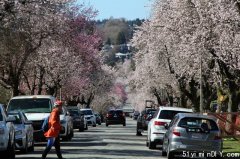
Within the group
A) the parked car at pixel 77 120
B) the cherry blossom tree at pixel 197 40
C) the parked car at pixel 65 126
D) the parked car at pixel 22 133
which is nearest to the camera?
the parked car at pixel 22 133

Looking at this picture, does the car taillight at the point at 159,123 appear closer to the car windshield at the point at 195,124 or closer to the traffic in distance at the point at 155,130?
the traffic in distance at the point at 155,130

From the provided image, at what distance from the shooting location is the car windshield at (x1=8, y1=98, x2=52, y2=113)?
28.8 metres

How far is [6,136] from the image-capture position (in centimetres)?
1981

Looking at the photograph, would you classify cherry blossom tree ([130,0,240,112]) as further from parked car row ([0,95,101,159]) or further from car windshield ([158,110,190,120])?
parked car row ([0,95,101,159])

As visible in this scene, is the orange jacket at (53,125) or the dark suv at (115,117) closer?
the orange jacket at (53,125)

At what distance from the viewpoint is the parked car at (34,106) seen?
93.6 feet

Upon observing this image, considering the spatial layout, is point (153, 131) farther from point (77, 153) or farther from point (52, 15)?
point (52, 15)

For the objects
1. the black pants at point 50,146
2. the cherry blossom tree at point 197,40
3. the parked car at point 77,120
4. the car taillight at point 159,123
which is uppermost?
the cherry blossom tree at point 197,40

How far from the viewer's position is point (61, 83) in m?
Result: 61.0

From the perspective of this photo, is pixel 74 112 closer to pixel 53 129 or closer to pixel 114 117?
pixel 114 117

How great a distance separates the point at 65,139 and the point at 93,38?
33.3 m

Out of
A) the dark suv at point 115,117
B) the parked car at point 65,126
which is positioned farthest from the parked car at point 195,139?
the dark suv at point 115,117

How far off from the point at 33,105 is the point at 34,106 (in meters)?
0.06

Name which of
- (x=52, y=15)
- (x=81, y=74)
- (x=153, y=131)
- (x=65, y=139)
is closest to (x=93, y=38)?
(x=81, y=74)
